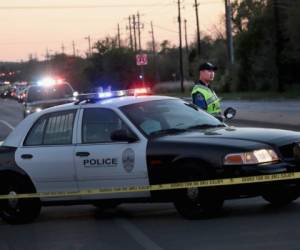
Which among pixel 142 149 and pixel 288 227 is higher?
pixel 142 149

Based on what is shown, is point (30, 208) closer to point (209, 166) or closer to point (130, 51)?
point (209, 166)

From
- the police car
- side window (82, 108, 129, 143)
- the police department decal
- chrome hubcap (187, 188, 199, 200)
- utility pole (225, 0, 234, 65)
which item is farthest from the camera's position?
utility pole (225, 0, 234, 65)

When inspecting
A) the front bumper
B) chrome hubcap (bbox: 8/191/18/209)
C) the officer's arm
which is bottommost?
chrome hubcap (bbox: 8/191/18/209)

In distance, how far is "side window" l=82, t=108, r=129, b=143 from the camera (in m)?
8.34

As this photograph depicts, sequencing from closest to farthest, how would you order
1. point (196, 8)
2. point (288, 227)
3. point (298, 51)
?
point (288, 227), point (298, 51), point (196, 8)

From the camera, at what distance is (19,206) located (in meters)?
8.80

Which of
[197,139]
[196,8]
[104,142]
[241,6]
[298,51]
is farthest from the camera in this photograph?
[241,6]

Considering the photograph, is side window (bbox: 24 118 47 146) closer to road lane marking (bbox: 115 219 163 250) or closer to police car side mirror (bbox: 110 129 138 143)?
police car side mirror (bbox: 110 129 138 143)

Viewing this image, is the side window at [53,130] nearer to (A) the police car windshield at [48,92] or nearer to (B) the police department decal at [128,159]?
(B) the police department decal at [128,159]

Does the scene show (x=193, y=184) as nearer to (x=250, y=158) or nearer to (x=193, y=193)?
(x=193, y=193)

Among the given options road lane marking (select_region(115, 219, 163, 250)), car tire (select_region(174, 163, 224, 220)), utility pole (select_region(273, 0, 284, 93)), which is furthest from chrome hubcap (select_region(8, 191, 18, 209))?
utility pole (select_region(273, 0, 284, 93))

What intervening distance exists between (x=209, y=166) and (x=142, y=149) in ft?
2.67

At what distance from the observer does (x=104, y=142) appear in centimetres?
829

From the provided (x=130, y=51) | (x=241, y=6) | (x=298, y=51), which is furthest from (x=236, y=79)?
(x=130, y=51)
